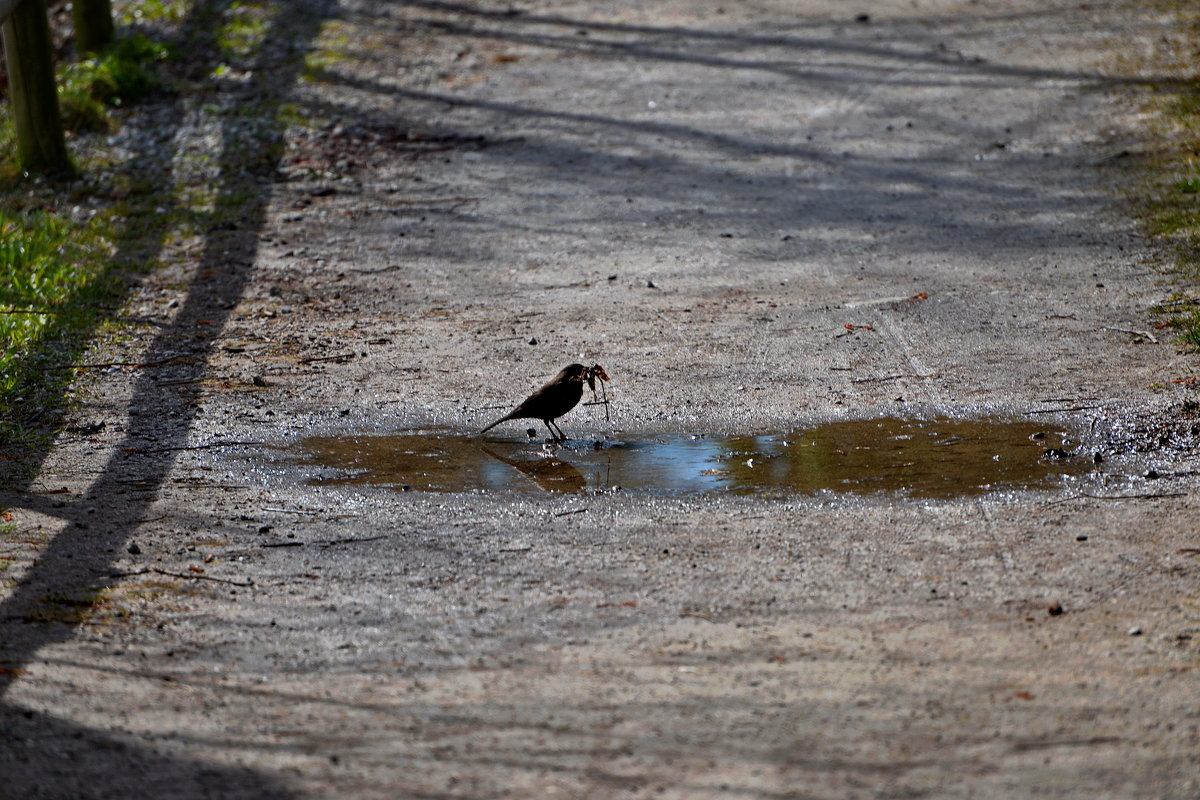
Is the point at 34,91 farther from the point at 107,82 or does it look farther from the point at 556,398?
the point at 556,398

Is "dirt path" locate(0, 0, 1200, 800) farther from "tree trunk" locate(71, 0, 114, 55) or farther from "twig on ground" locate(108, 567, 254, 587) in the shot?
"tree trunk" locate(71, 0, 114, 55)

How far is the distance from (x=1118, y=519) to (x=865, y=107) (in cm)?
698

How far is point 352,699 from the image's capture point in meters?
3.90

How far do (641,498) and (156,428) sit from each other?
8.51 ft

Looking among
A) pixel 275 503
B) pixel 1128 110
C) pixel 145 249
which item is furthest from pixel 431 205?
pixel 1128 110

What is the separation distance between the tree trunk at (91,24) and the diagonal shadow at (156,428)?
87 cm

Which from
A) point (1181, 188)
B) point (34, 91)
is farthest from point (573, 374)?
point (34, 91)

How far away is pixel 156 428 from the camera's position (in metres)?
6.31

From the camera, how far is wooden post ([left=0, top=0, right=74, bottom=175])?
31.8ft

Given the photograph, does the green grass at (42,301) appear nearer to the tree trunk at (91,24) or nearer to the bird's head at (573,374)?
the bird's head at (573,374)

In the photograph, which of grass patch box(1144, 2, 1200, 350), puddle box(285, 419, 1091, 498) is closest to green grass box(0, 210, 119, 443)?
puddle box(285, 419, 1091, 498)

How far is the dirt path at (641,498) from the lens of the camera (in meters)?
3.65

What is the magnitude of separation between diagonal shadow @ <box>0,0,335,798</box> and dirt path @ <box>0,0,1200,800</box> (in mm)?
24

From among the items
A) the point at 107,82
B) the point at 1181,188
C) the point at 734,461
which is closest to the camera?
the point at 734,461
